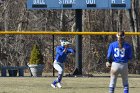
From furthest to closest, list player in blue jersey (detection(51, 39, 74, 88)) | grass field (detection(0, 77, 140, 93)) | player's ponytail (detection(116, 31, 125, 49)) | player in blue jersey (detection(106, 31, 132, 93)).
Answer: player in blue jersey (detection(51, 39, 74, 88)) → grass field (detection(0, 77, 140, 93)) → player in blue jersey (detection(106, 31, 132, 93)) → player's ponytail (detection(116, 31, 125, 49))

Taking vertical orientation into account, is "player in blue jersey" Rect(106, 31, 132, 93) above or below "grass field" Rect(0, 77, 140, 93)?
above

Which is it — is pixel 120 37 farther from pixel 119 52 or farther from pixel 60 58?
pixel 60 58

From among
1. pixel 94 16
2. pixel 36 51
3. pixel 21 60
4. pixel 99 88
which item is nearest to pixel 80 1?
pixel 36 51

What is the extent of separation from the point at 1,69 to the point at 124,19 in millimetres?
14787

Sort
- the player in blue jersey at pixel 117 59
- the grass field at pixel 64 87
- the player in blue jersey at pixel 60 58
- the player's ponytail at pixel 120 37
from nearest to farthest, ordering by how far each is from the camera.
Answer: the player's ponytail at pixel 120 37, the player in blue jersey at pixel 117 59, the grass field at pixel 64 87, the player in blue jersey at pixel 60 58

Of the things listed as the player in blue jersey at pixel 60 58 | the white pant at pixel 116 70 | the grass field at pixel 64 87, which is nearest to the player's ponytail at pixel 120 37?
the white pant at pixel 116 70

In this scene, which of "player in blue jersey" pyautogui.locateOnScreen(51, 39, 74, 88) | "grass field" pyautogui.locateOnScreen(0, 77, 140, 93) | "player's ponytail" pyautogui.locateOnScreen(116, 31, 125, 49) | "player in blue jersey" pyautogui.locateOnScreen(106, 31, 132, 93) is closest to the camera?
"player's ponytail" pyautogui.locateOnScreen(116, 31, 125, 49)

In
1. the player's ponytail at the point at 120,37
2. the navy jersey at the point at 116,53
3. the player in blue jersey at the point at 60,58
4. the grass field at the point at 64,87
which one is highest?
the player's ponytail at the point at 120,37

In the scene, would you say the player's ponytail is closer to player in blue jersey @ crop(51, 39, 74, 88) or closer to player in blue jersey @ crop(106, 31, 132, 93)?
player in blue jersey @ crop(106, 31, 132, 93)

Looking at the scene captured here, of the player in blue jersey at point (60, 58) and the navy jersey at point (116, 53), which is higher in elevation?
the navy jersey at point (116, 53)

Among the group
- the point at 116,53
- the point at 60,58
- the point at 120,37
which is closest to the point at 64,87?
the point at 60,58

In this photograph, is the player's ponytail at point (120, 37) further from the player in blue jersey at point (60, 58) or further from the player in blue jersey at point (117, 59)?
the player in blue jersey at point (60, 58)

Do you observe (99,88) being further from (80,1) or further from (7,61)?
(7,61)

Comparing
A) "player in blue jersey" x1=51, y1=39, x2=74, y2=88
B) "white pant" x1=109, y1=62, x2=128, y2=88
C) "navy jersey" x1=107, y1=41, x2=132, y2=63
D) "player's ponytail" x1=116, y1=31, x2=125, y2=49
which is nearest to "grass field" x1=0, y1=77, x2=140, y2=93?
"player in blue jersey" x1=51, y1=39, x2=74, y2=88
